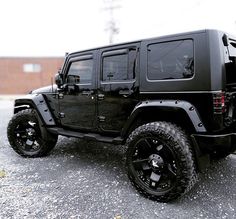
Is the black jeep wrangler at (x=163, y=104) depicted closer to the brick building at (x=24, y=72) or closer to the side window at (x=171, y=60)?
the side window at (x=171, y=60)

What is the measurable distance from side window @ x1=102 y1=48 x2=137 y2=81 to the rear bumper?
1258 mm

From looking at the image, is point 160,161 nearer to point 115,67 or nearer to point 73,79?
point 115,67

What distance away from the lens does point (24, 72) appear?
2766 cm

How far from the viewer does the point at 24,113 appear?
15.5ft

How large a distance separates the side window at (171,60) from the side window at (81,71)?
3.88ft

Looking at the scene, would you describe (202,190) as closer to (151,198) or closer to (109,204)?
(151,198)

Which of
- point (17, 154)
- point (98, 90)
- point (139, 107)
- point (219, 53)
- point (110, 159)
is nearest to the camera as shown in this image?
point (219, 53)

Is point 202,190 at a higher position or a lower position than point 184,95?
lower

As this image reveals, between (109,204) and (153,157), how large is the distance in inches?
31.2

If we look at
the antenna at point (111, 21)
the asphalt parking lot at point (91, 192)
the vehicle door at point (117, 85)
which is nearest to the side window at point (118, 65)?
the vehicle door at point (117, 85)

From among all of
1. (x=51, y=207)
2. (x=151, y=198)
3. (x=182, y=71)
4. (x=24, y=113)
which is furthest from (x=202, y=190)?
(x=24, y=113)

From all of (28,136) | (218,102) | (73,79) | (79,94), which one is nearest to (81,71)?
(73,79)

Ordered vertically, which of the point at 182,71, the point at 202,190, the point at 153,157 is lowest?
the point at 202,190

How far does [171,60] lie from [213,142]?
1.14 m
